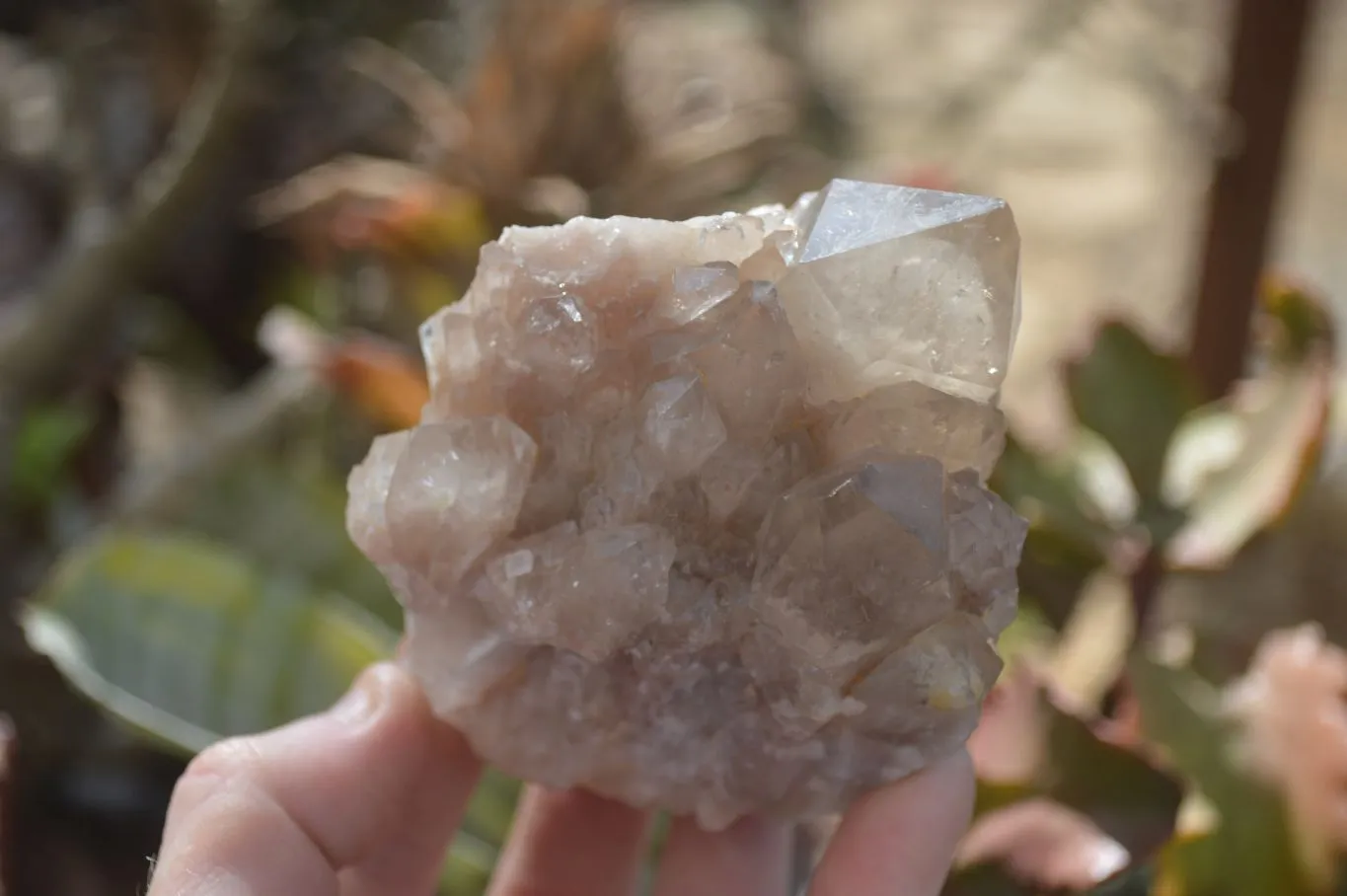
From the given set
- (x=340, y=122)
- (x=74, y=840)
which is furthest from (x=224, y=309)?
(x=74, y=840)

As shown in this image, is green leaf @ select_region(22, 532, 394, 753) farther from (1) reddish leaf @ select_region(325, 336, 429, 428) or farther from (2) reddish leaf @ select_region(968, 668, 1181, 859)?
(2) reddish leaf @ select_region(968, 668, 1181, 859)

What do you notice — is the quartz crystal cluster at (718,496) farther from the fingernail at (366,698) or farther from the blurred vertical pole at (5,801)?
the blurred vertical pole at (5,801)

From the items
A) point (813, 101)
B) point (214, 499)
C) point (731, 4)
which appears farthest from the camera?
point (731, 4)

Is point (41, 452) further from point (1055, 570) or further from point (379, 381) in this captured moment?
point (1055, 570)

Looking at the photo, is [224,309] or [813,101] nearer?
[224,309]

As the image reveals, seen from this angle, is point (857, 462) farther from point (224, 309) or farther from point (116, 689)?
point (224, 309)

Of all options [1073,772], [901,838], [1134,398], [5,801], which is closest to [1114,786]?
[1073,772]

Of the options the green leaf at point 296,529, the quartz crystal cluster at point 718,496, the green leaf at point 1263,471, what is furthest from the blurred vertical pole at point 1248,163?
the green leaf at point 296,529
